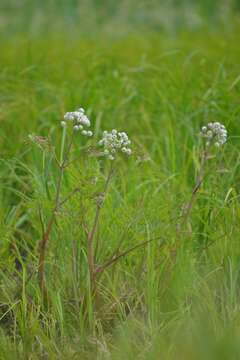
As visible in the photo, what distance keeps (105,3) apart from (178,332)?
515cm

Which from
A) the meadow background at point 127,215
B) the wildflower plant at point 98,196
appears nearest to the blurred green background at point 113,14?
the meadow background at point 127,215

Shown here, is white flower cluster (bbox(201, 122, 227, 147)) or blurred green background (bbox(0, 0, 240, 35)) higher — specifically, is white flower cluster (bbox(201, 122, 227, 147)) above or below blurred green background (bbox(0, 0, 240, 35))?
below

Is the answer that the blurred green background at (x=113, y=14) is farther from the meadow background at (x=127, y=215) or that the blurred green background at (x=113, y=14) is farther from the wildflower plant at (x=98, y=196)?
the wildflower plant at (x=98, y=196)

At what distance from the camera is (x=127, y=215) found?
7.88 ft

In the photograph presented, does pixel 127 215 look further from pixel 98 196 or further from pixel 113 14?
pixel 113 14

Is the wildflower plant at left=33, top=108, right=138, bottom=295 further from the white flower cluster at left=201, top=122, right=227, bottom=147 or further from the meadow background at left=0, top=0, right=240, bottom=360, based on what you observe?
the white flower cluster at left=201, top=122, right=227, bottom=147

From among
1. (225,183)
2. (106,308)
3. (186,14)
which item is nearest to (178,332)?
(106,308)

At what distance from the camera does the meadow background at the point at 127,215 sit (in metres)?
2.13

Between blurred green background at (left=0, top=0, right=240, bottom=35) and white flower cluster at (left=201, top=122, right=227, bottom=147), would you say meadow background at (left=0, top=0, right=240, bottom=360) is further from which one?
blurred green background at (left=0, top=0, right=240, bottom=35)

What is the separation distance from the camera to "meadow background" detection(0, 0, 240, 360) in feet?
7.00

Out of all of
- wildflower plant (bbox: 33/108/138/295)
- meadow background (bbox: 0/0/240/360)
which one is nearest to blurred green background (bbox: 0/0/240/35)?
meadow background (bbox: 0/0/240/360)

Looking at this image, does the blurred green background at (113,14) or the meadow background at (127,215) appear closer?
the meadow background at (127,215)

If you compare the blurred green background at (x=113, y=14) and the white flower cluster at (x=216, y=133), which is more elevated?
the blurred green background at (x=113, y=14)

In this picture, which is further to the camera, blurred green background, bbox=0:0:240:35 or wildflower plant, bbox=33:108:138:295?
blurred green background, bbox=0:0:240:35
